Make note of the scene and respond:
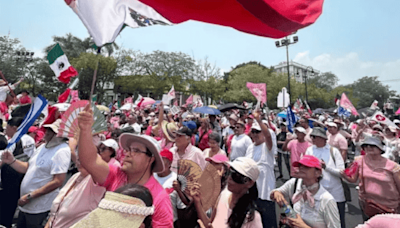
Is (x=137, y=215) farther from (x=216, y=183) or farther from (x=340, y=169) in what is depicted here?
(x=340, y=169)

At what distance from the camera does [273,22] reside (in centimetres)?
215

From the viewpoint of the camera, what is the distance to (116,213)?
1.29m

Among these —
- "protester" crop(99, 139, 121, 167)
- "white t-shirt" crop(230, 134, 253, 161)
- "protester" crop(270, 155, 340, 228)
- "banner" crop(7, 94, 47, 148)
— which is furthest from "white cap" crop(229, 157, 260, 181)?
"white t-shirt" crop(230, 134, 253, 161)

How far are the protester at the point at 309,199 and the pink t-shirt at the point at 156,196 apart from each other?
1294 mm

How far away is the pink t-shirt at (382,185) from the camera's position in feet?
11.6

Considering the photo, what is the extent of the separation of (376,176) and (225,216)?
2591 millimetres

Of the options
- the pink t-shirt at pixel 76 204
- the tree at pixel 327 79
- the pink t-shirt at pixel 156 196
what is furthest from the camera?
the tree at pixel 327 79

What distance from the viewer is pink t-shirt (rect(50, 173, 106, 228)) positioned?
7.62ft

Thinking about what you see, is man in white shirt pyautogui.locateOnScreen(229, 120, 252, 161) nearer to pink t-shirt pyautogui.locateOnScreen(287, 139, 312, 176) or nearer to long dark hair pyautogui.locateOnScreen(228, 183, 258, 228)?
pink t-shirt pyautogui.locateOnScreen(287, 139, 312, 176)

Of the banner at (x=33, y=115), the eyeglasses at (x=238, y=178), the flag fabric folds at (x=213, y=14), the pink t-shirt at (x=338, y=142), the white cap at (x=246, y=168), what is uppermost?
the flag fabric folds at (x=213, y=14)

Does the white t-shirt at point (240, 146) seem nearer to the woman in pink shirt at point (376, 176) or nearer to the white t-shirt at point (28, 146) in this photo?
the woman in pink shirt at point (376, 176)

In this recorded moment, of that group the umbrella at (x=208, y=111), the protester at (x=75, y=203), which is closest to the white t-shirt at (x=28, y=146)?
the protester at (x=75, y=203)

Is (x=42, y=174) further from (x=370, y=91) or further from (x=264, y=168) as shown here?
(x=370, y=91)

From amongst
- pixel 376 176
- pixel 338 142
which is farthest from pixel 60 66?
pixel 376 176
